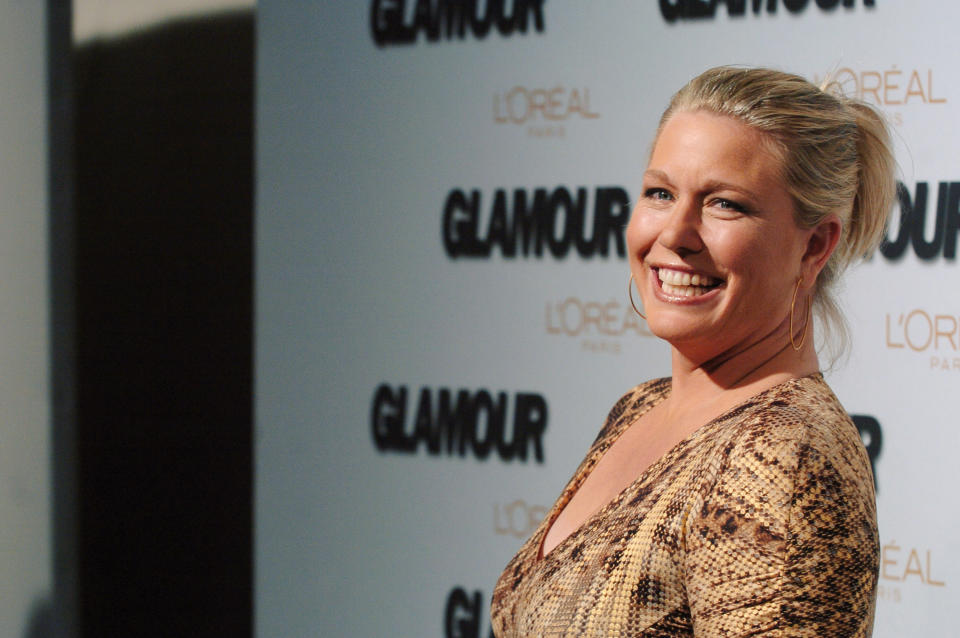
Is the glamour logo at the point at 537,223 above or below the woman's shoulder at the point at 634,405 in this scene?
above

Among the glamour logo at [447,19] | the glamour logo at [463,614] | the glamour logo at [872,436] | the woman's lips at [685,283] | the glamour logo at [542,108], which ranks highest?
the glamour logo at [447,19]

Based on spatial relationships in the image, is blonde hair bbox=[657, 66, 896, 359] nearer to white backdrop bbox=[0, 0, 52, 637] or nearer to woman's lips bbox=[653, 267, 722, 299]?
woman's lips bbox=[653, 267, 722, 299]

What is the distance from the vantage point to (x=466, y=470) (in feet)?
8.40

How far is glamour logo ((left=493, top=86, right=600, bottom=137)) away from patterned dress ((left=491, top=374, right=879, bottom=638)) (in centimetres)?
122

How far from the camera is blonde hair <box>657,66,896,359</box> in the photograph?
124 cm

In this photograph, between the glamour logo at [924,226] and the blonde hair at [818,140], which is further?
the glamour logo at [924,226]

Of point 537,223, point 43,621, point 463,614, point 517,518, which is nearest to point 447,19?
Answer: point 537,223

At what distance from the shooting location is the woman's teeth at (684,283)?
4.23ft

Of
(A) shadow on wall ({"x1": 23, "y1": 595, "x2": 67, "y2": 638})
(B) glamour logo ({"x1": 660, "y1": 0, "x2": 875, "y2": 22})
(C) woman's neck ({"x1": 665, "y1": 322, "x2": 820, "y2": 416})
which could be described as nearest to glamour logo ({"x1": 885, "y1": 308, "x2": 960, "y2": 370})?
(B) glamour logo ({"x1": 660, "y1": 0, "x2": 875, "y2": 22})

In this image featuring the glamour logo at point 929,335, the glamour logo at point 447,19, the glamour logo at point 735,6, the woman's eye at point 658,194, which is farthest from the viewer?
the glamour logo at point 447,19

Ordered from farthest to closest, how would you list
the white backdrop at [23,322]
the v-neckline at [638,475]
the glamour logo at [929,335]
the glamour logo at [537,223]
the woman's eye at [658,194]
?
the white backdrop at [23,322], the glamour logo at [537,223], the glamour logo at [929,335], the woman's eye at [658,194], the v-neckline at [638,475]

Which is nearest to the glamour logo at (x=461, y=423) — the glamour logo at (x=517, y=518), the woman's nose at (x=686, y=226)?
the glamour logo at (x=517, y=518)

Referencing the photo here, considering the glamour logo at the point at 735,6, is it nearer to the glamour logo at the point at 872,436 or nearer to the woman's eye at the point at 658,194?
the glamour logo at the point at 872,436

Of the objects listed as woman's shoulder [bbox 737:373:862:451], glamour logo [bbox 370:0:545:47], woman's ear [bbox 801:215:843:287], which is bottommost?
woman's shoulder [bbox 737:373:862:451]
